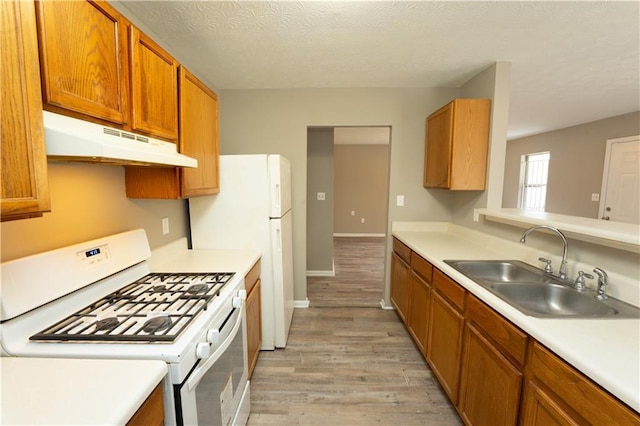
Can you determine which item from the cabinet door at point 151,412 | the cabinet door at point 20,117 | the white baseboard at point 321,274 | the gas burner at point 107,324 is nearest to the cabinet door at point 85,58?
the cabinet door at point 20,117

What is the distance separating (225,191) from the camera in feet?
7.06

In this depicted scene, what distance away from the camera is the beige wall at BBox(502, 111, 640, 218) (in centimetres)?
412

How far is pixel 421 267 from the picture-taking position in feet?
6.93

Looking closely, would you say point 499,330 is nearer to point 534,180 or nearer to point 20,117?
point 20,117

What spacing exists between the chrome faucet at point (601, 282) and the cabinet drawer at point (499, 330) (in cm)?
53

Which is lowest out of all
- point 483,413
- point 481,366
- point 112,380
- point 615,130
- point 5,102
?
point 483,413

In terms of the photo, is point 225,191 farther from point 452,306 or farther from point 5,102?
point 452,306

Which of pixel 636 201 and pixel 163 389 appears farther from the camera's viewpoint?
pixel 636 201

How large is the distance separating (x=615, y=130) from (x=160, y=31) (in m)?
6.09

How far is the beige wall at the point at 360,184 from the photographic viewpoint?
269 inches

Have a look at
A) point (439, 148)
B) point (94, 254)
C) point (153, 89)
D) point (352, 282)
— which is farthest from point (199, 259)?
point (352, 282)

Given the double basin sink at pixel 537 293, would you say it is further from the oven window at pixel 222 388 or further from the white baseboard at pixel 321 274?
Answer: the white baseboard at pixel 321 274

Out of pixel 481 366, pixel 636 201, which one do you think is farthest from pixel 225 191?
pixel 636 201

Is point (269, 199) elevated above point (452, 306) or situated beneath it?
elevated above
